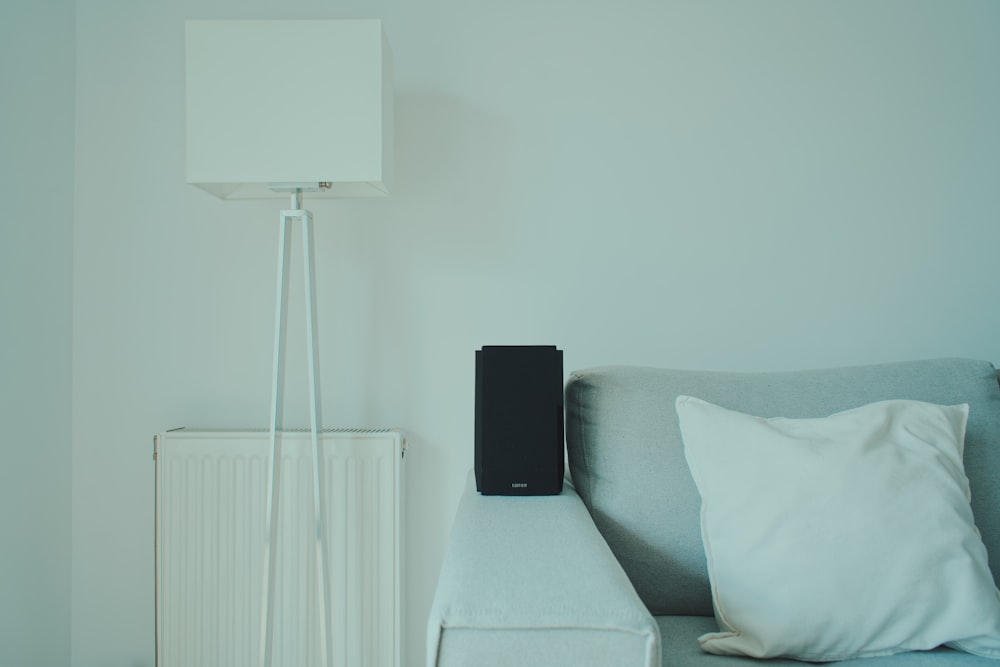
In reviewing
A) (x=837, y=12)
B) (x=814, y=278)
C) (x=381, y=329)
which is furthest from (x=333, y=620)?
(x=837, y=12)

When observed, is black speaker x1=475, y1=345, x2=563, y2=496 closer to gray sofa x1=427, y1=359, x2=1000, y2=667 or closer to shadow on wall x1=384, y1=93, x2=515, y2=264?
gray sofa x1=427, y1=359, x2=1000, y2=667

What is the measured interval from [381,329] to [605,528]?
915mm

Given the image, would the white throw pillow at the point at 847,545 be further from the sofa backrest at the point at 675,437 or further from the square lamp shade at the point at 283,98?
the square lamp shade at the point at 283,98

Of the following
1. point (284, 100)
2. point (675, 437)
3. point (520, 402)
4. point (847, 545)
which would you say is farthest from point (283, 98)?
point (847, 545)

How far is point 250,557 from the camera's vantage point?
6.06 ft

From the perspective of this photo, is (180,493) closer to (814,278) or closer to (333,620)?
(333,620)

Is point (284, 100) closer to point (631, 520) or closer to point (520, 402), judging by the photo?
point (520, 402)

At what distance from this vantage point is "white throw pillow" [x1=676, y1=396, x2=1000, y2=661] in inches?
42.7

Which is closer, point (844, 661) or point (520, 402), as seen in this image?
point (844, 661)

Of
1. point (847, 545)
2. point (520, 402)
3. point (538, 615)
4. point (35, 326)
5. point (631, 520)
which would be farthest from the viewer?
point (35, 326)

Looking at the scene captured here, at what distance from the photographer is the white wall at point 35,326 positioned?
174 centimetres

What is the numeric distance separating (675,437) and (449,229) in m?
0.93

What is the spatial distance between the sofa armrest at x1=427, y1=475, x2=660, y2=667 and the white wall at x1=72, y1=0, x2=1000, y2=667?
1.03 m

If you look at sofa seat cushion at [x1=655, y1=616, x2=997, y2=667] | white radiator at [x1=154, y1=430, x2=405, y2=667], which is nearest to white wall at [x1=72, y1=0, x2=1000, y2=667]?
white radiator at [x1=154, y1=430, x2=405, y2=667]
